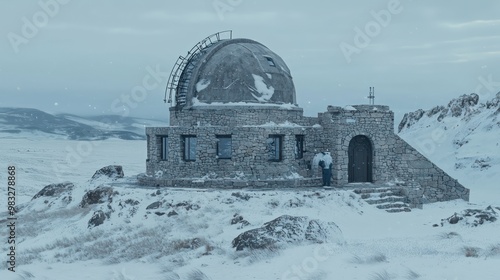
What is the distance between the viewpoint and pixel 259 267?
1330 cm

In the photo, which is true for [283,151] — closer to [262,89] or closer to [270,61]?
[262,89]

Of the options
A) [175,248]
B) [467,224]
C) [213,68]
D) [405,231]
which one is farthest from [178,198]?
[467,224]

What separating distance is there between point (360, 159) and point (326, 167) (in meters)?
2.37

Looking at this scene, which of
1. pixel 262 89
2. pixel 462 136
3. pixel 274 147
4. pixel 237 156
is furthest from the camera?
pixel 462 136

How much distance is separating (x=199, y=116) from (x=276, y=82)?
3890mm

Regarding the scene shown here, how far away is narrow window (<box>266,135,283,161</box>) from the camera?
23.6 meters

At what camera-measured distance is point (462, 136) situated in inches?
1677

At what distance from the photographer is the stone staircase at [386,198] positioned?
2173 centimetres

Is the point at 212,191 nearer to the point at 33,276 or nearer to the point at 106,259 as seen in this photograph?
the point at 106,259

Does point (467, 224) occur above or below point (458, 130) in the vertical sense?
below

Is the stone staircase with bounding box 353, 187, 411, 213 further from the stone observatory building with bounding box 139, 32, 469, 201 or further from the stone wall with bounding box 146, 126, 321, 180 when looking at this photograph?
the stone wall with bounding box 146, 126, 321, 180

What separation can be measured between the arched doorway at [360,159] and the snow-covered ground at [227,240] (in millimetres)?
3087

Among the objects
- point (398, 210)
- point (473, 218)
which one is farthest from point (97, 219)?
point (473, 218)

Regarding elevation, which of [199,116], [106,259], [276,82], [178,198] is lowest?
[106,259]
